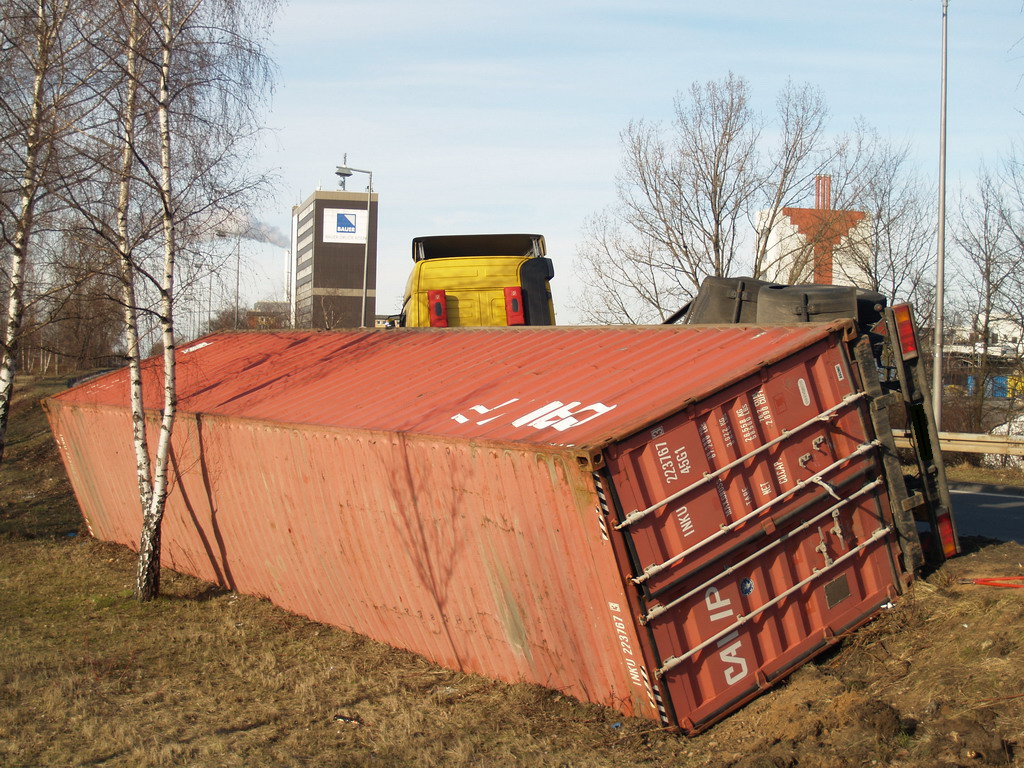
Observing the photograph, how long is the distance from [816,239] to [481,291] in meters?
12.1

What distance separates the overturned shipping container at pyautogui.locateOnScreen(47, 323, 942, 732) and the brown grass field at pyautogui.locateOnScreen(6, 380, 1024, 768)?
221 mm

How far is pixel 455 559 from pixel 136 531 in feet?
27.1

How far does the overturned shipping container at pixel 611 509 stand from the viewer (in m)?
6.12

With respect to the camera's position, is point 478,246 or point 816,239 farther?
point 816,239

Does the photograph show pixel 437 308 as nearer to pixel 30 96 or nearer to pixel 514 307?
pixel 514 307

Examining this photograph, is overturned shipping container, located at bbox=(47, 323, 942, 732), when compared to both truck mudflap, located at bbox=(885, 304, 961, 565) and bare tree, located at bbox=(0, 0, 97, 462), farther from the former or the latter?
bare tree, located at bbox=(0, 0, 97, 462)

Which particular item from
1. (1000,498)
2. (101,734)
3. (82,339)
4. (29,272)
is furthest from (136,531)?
(1000,498)

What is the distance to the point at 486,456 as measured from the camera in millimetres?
6754

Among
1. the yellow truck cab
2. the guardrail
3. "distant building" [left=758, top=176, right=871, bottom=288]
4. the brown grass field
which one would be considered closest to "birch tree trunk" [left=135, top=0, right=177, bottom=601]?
the brown grass field

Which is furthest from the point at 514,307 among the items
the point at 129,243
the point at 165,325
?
the point at 129,243

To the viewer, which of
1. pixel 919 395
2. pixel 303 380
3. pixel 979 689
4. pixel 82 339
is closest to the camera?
pixel 979 689

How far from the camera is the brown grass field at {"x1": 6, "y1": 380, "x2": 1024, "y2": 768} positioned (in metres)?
5.77

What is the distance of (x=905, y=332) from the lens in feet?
26.9

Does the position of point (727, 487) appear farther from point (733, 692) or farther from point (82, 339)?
point (82, 339)
